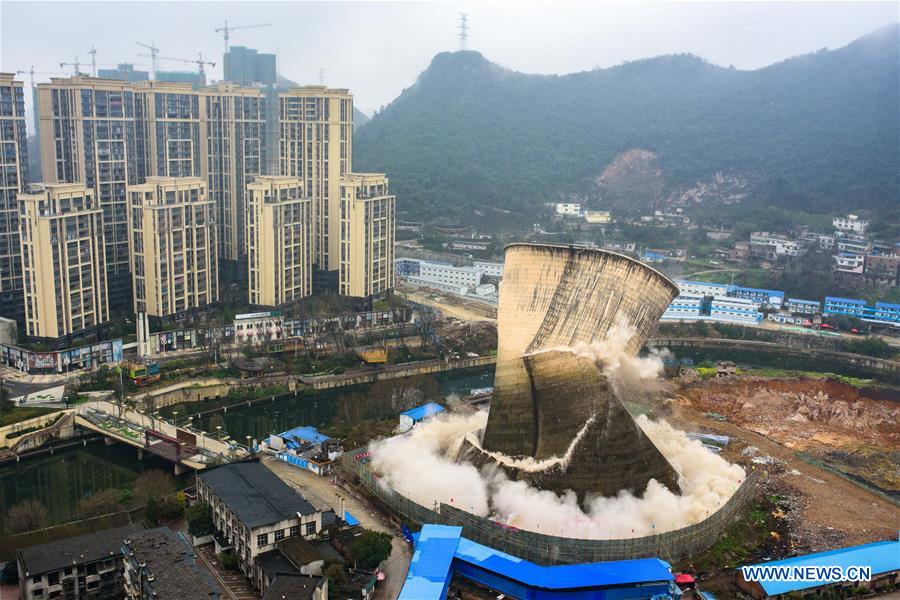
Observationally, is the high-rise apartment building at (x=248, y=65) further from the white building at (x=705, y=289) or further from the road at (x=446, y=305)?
the white building at (x=705, y=289)

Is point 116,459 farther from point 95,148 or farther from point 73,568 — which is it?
point 95,148

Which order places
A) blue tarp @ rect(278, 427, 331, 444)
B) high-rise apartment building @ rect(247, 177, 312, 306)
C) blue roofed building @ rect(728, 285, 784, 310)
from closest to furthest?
blue tarp @ rect(278, 427, 331, 444) → high-rise apartment building @ rect(247, 177, 312, 306) → blue roofed building @ rect(728, 285, 784, 310)

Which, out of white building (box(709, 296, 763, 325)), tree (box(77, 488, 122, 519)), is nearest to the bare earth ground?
white building (box(709, 296, 763, 325))

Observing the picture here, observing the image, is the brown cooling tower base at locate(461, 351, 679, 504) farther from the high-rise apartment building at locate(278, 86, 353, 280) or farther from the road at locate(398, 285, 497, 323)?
the high-rise apartment building at locate(278, 86, 353, 280)

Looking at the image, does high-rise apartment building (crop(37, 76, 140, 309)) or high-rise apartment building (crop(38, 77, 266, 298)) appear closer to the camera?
high-rise apartment building (crop(37, 76, 140, 309))

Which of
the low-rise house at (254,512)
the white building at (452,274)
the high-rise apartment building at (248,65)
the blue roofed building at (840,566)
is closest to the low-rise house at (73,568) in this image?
the low-rise house at (254,512)

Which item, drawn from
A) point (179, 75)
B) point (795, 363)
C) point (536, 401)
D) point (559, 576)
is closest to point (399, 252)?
point (795, 363)
